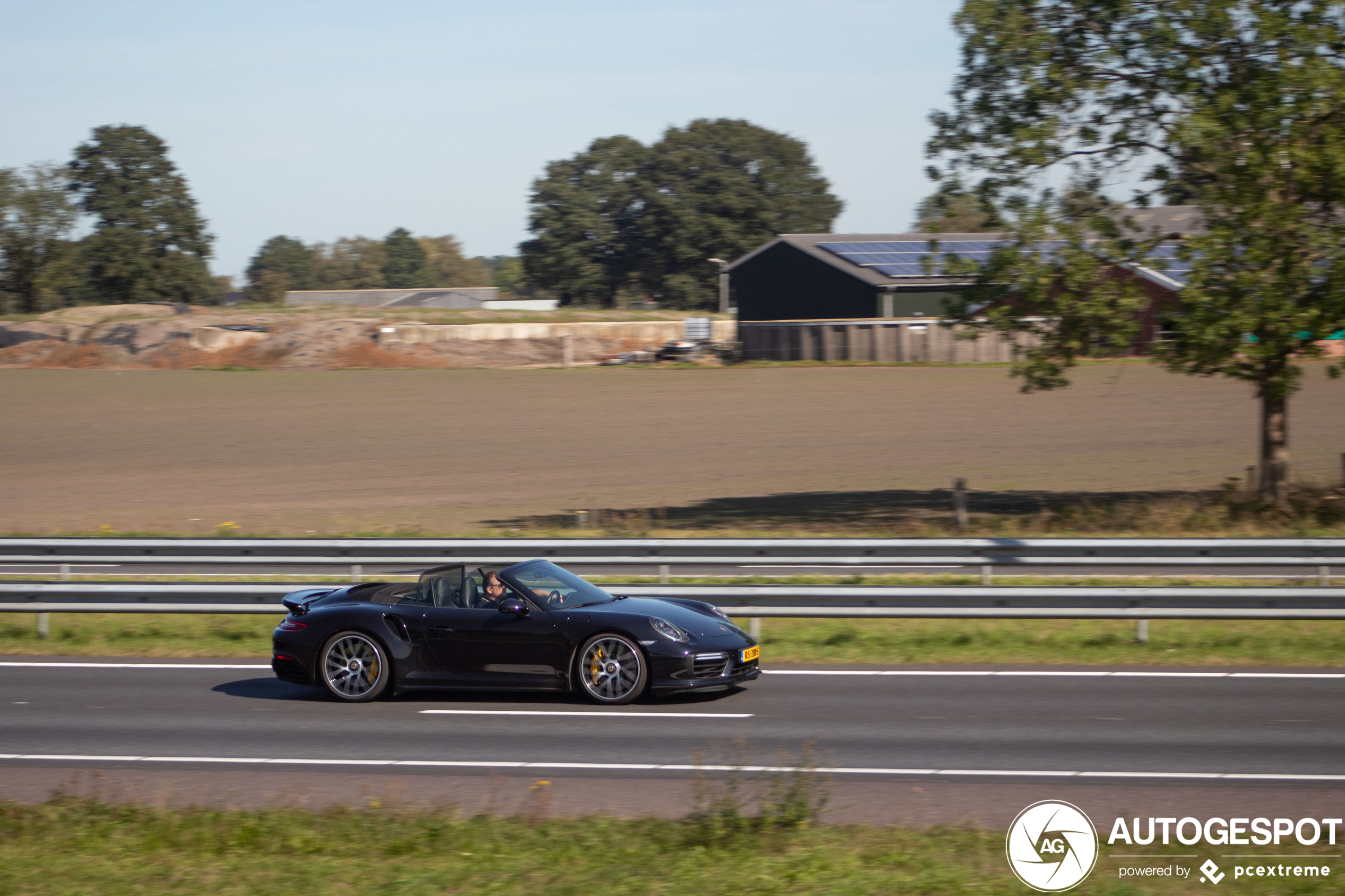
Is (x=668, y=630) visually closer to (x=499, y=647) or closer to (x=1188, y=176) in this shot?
(x=499, y=647)

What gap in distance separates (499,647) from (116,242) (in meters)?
91.0

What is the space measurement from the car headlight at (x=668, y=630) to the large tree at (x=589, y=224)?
95705 millimetres

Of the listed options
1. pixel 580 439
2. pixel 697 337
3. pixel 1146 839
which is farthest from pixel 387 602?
pixel 697 337

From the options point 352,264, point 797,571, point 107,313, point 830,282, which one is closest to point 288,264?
point 352,264

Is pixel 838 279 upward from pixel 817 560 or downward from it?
upward

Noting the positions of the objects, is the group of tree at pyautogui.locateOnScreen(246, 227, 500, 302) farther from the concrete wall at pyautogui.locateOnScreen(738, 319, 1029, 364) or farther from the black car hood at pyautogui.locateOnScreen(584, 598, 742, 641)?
the black car hood at pyautogui.locateOnScreen(584, 598, 742, 641)

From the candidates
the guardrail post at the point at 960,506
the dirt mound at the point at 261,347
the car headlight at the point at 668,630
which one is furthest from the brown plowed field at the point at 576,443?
the car headlight at the point at 668,630

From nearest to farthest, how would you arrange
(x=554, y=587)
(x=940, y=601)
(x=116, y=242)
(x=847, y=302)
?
(x=554, y=587), (x=940, y=601), (x=847, y=302), (x=116, y=242)

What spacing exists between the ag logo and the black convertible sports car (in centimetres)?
389

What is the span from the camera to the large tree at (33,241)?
81438 mm

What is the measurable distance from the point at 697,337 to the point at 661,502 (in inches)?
1888

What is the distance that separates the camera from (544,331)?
230 ft

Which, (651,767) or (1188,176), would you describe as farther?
A: (1188,176)

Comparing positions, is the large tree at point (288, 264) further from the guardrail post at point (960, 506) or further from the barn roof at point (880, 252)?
the guardrail post at point (960, 506)
